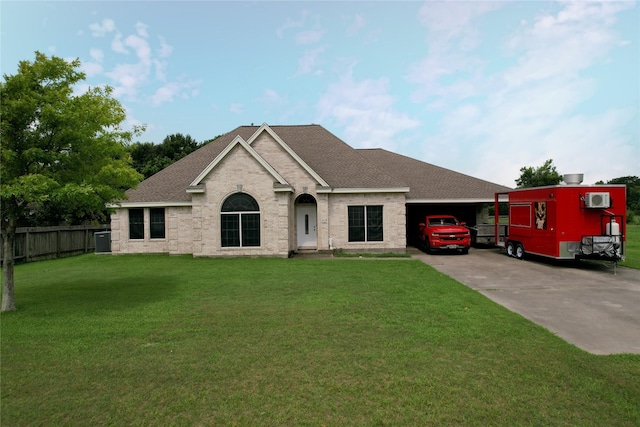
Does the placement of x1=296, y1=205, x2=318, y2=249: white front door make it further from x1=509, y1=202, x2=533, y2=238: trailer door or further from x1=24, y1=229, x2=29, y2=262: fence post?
x1=24, y1=229, x2=29, y2=262: fence post

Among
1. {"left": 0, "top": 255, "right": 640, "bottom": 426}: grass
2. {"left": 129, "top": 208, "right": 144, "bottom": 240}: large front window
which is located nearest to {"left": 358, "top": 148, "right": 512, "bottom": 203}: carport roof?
{"left": 0, "top": 255, "right": 640, "bottom": 426}: grass

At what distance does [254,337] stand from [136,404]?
7.75 feet

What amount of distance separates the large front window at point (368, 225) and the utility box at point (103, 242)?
14.2 m

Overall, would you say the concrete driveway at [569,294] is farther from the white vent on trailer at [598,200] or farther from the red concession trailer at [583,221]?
the white vent on trailer at [598,200]

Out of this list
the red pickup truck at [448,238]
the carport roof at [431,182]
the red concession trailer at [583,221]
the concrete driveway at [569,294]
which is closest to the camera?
the concrete driveway at [569,294]

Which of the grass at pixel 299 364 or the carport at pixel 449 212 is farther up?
the carport at pixel 449 212

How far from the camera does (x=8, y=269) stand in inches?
335

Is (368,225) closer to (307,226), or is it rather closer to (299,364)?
(307,226)

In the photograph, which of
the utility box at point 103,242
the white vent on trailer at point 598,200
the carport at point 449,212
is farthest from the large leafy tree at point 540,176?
the utility box at point 103,242

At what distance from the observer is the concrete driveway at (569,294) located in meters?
6.51

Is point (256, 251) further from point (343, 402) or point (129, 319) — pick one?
point (343, 402)

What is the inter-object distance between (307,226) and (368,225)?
135 inches

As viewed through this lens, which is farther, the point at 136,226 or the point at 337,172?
the point at 337,172

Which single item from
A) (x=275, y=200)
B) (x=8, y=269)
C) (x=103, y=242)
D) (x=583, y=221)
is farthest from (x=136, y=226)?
(x=583, y=221)
